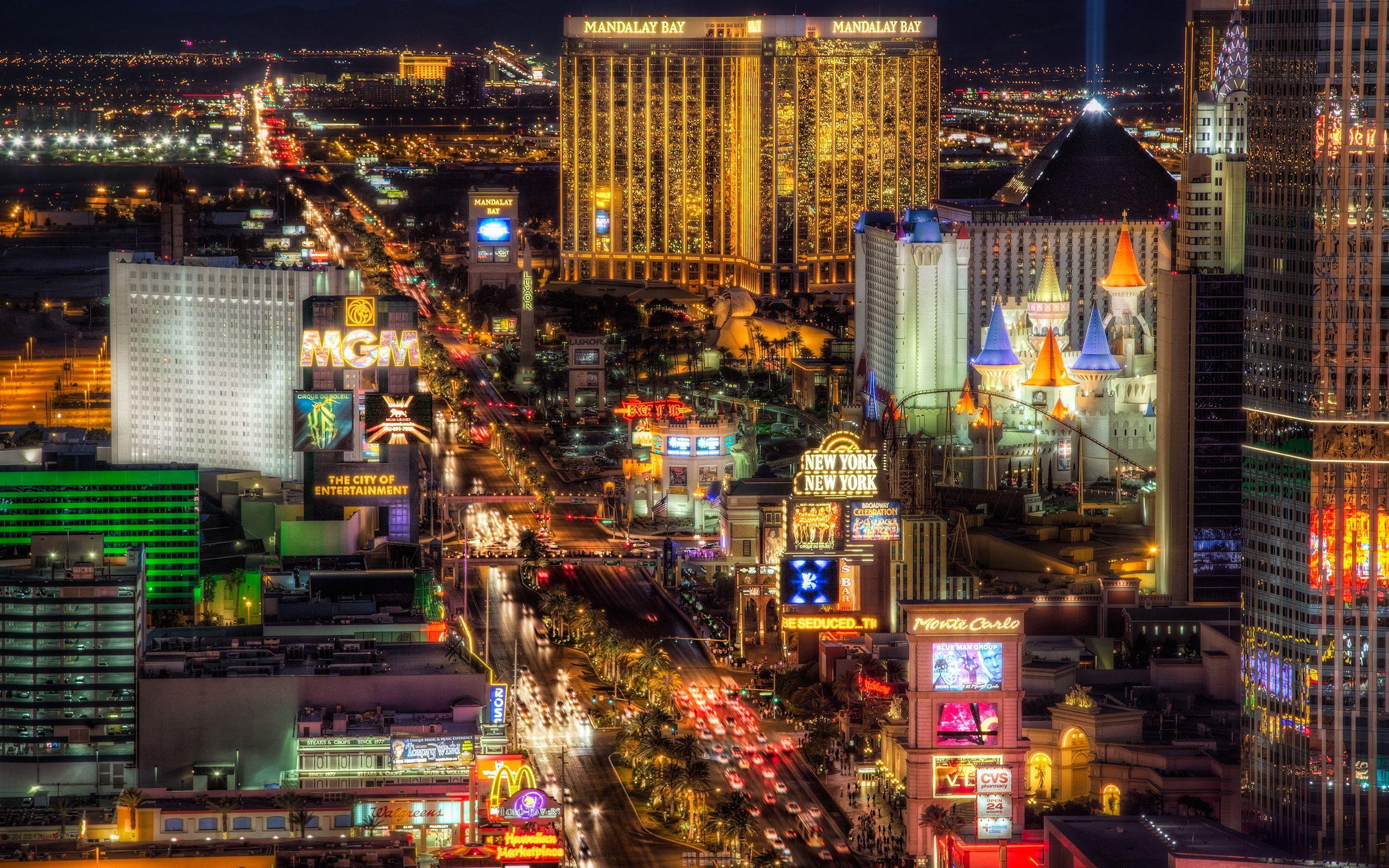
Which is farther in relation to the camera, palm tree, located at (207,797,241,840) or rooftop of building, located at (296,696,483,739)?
rooftop of building, located at (296,696,483,739)

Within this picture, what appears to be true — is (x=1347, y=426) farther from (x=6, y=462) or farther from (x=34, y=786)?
(x=6, y=462)

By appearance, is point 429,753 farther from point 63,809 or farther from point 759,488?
point 759,488

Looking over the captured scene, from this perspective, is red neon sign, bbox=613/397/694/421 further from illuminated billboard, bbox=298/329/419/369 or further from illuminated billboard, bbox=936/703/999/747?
illuminated billboard, bbox=936/703/999/747

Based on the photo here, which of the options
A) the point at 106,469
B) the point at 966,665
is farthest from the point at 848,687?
the point at 106,469

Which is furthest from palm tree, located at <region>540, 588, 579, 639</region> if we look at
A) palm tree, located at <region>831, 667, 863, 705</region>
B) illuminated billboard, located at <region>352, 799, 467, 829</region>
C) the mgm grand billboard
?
illuminated billboard, located at <region>352, 799, 467, 829</region>

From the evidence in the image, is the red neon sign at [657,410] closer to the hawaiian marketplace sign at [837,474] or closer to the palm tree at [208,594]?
the palm tree at [208,594]
